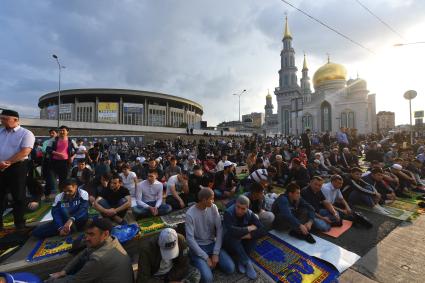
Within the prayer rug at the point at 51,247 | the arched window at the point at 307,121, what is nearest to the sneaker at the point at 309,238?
the prayer rug at the point at 51,247

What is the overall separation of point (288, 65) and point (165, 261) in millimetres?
72930

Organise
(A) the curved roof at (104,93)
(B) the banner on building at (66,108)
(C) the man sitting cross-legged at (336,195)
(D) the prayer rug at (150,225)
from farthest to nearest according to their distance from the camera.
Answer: (A) the curved roof at (104,93) < (B) the banner on building at (66,108) < (C) the man sitting cross-legged at (336,195) < (D) the prayer rug at (150,225)

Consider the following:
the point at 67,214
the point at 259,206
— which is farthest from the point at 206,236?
the point at 67,214

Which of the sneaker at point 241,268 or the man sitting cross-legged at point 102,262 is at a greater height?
the man sitting cross-legged at point 102,262

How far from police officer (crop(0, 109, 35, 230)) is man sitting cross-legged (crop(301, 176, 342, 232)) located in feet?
18.4

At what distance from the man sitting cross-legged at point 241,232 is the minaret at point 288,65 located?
6938 centimetres

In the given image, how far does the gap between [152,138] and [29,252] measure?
2484 centimetres

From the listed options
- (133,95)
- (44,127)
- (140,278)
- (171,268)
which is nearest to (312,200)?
(171,268)

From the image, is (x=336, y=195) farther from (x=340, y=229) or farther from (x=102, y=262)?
(x=102, y=262)

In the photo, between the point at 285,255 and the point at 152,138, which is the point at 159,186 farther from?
the point at 152,138

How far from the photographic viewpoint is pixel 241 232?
10.5 ft

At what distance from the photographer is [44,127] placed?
892 inches

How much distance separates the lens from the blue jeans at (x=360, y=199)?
18.1 feet

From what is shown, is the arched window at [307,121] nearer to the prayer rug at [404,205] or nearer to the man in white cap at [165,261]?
the prayer rug at [404,205]
